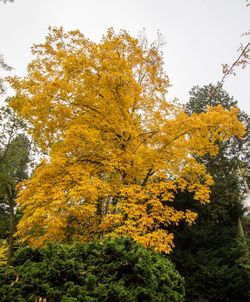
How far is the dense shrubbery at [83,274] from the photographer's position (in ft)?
11.1

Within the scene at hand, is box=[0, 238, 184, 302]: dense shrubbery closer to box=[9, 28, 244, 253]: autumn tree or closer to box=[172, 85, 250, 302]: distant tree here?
box=[9, 28, 244, 253]: autumn tree

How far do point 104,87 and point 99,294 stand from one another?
5.62 metres

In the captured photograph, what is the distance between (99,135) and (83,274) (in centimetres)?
416

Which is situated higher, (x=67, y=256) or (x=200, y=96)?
(x=200, y=96)

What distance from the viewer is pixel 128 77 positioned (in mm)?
7707

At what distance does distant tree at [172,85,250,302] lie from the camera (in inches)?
381

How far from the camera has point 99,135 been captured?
7.38 meters

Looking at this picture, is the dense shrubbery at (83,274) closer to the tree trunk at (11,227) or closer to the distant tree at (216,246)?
the distant tree at (216,246)

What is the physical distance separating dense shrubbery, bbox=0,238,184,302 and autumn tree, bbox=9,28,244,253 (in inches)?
100

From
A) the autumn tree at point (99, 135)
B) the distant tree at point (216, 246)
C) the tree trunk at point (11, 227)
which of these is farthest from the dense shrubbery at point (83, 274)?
the tree trunk at point (11, 227)

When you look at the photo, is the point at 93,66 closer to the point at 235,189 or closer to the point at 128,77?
the point at 128,77

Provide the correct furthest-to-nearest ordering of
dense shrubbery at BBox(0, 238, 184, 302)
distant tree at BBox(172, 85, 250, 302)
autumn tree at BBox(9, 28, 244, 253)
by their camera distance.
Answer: distant tree at BBox(172, 85, 250, 302), autumn tree at BBox(9, 28, 244, 253), dense shrubbery at BBox(0, 238, 184, 302)

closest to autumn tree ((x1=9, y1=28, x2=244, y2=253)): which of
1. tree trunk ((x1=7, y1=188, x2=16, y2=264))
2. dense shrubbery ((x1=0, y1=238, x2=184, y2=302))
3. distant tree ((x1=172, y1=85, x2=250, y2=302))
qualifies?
distant tree ((x1=172, y1=85, x2=250, y2=302))

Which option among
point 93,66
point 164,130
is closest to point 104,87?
point 93,66
